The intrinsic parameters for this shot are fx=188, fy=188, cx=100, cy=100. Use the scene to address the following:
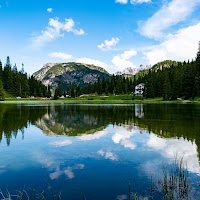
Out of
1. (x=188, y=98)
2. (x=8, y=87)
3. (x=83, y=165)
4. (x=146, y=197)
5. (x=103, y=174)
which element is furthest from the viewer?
(x=8, y=87)

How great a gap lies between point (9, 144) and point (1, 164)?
4122 mm

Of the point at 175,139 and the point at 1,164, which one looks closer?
the point at 1,164

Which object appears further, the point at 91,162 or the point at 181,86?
the point at 181,86

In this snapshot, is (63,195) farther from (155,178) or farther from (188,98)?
(188,98)

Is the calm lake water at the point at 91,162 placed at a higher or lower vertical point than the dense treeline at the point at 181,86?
lower

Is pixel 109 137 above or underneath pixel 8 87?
underneath

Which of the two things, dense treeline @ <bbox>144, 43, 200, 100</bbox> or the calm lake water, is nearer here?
the calm lake water

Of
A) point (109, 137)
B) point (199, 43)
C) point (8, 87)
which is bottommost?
point (109, 137)

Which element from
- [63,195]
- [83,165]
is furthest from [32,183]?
[83,165]

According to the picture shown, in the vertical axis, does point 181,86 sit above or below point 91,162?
above

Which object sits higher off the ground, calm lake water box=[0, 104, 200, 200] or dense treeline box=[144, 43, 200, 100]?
dense treeline box=[144, 43, 200, 100]

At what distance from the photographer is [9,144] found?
12836 mm

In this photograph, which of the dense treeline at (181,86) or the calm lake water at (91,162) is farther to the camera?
the dense treeline at (181,86)

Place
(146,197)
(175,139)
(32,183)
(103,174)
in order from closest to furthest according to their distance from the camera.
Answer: (146,197), (32,183), (103,174), (175,139)
